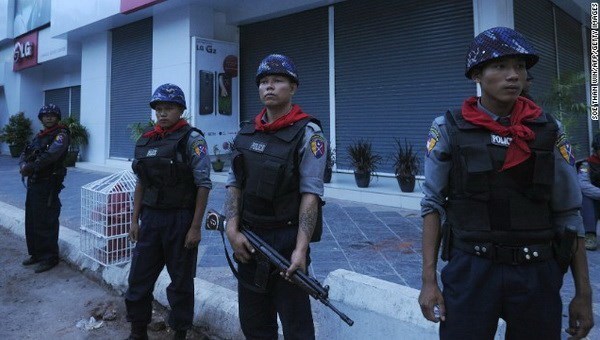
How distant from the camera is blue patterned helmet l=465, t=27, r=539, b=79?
1.51 metres

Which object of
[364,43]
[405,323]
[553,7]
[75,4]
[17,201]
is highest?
[75,4]

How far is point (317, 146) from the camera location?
207 centimetres

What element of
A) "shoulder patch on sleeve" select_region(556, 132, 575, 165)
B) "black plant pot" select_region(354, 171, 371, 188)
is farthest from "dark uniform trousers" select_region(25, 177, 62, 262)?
"black plant pot" select_region(354, 171, 371, 188)

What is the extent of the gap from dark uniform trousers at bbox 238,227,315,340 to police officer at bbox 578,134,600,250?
3920mm

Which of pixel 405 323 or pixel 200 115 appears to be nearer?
pixel 405 323

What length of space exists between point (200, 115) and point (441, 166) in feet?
29.3

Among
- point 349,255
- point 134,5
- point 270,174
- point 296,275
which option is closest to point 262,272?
point 296,275

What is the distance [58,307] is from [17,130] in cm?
1667

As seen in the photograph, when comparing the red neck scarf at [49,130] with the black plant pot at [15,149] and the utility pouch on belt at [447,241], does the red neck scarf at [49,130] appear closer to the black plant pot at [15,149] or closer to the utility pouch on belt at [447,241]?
the utility pouch on belt at [447,241]

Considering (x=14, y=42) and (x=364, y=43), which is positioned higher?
(x=14, y=42)

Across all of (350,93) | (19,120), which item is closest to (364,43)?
(350,93)

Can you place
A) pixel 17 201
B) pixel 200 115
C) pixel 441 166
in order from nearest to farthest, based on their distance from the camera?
1. pixel 441 166
2. pixel 17 201
3. pixel 200 115

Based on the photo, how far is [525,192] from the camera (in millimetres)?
1502

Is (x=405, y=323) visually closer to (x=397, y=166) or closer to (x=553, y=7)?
(x=397, y=166)
